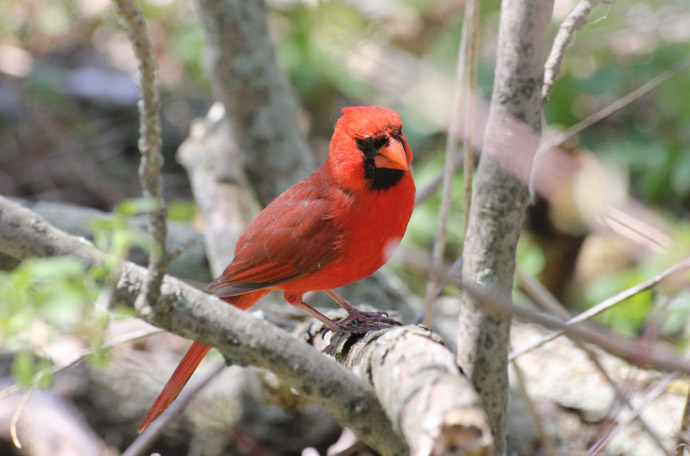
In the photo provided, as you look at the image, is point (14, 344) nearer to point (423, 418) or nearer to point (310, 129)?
point (423, 418)

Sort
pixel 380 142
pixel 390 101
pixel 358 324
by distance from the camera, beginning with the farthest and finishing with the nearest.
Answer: pixel 390 101, pixel 358 324, pixel 380 142

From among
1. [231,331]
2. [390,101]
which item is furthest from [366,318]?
[390,101]

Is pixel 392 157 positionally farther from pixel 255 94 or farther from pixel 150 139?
pixel 255 94

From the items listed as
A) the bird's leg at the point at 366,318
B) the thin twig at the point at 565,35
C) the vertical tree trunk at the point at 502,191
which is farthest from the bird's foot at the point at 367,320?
the thin twig at the point at 565,35

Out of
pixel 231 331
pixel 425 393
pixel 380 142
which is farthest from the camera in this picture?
pixel 380 142

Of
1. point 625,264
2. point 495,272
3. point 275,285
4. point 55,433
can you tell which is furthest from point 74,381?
point 625,264

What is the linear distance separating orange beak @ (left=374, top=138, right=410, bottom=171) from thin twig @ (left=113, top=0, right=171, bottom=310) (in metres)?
1.03

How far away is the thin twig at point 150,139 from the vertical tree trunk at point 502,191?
0.97 m

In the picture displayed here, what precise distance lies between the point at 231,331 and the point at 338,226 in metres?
0.92

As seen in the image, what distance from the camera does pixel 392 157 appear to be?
2090mm

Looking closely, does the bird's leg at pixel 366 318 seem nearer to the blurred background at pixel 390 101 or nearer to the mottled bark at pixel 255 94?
the blurred background at pixel 390 101

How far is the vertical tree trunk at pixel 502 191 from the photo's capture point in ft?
5.86

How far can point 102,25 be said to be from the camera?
6684 mm

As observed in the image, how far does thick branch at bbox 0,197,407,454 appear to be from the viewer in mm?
1251
